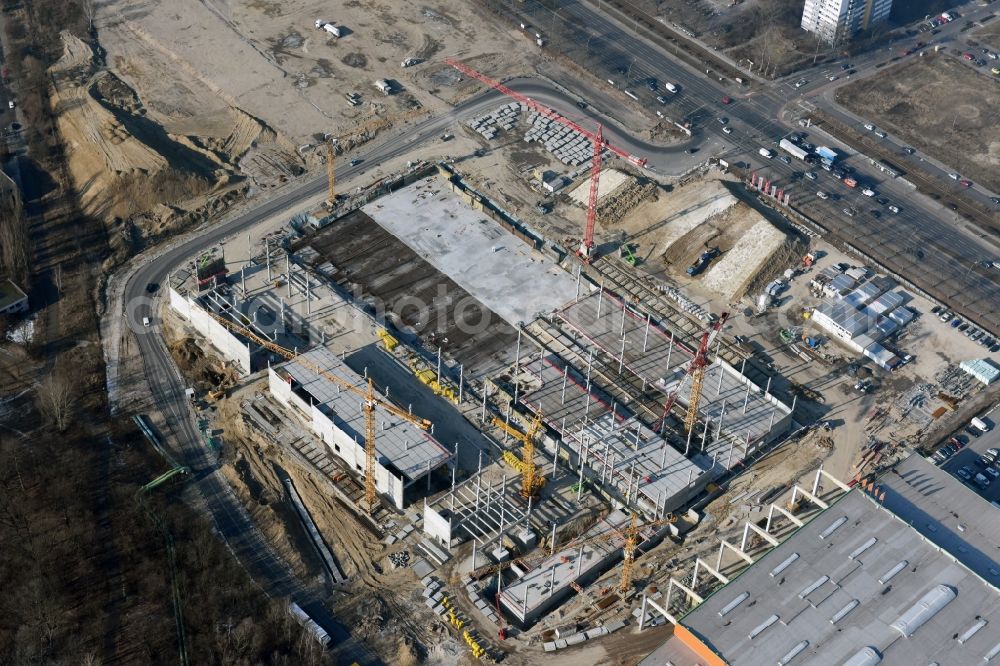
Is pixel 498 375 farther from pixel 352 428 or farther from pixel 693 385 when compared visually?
pixel 693 385

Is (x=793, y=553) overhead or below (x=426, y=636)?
overhead

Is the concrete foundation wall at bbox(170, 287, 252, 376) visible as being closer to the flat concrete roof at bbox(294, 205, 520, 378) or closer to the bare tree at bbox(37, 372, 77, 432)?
the bare tree at bbox(37, 372, 77, 432)

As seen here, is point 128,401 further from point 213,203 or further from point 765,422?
point 765,422

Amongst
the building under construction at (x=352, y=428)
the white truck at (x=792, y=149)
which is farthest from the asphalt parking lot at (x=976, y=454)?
the building under construction at (x=352, y=428)

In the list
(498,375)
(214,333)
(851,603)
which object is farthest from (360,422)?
(851,603)

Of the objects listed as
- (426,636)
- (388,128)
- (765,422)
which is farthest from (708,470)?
(388,128)

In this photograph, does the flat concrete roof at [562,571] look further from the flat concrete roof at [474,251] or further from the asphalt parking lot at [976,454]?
the asphalt parking lot at [976,454]
